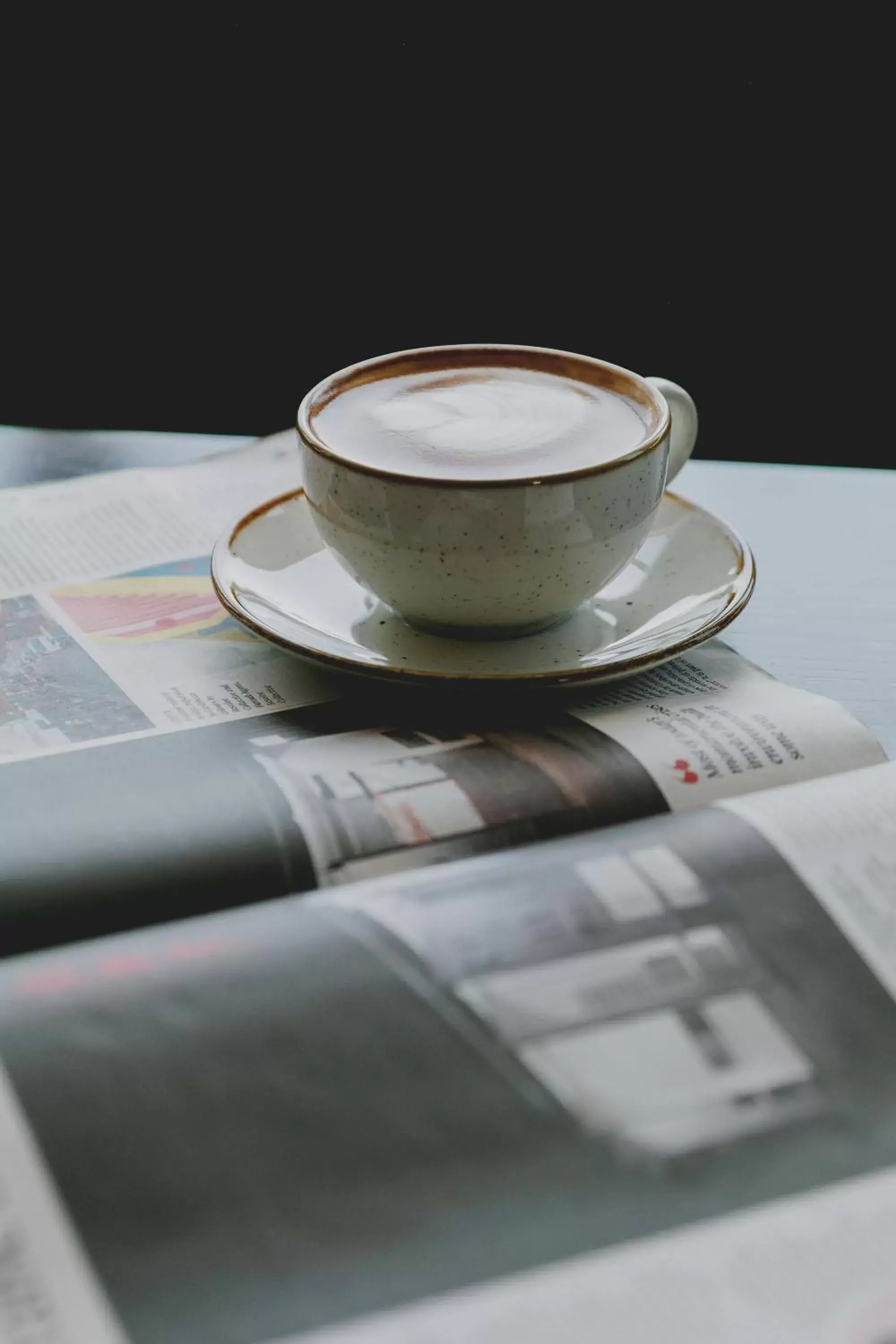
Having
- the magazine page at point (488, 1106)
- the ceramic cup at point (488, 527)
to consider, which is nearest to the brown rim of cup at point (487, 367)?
the ceramic cup at point (488, 527)

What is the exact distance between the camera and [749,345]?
1.44m

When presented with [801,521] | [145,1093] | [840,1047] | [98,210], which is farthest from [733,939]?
[98,210]

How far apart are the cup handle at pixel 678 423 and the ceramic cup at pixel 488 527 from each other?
0.07 ft

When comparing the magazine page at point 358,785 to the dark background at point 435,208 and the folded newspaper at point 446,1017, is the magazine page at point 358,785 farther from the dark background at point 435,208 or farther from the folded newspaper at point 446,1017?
the dark background at point 435,208

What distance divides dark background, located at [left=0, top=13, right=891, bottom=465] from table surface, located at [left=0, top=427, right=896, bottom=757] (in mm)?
726

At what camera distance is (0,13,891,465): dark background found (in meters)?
1.31

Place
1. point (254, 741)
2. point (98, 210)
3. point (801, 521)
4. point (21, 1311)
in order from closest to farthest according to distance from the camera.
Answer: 1. point (21, 1311)
2. point (254, 741)
3. point (801, 521)
4. point (98, 210)

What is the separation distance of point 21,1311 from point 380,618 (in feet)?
0.92

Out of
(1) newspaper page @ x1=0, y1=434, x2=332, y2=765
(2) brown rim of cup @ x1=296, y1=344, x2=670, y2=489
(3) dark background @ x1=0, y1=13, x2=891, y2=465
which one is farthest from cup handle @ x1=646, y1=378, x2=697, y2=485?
(3) dark background @ x1=0, y1=13, x2=891, y2=465

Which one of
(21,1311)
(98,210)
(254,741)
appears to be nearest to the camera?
(21,1311)

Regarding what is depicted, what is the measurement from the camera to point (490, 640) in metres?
0.49

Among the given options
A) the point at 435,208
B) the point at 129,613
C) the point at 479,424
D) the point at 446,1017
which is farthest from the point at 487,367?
the point at 435,208

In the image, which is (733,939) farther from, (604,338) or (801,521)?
(604,338)

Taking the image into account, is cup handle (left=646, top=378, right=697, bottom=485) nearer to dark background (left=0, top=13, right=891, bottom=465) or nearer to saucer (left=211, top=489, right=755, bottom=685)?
saucer (left=211, top=489, right=755, bottom=685)
